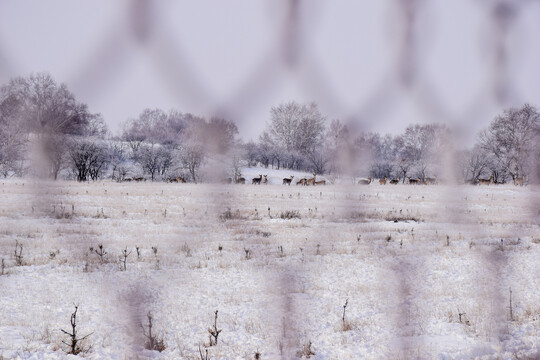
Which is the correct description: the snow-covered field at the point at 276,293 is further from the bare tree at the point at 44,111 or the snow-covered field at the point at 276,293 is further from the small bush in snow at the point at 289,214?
the small bush in snow at the point at 289,214

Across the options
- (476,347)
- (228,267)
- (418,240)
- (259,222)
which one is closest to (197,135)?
(476,347)

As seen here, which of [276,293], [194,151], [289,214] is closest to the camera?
[194,151]

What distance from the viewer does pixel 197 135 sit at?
120cm

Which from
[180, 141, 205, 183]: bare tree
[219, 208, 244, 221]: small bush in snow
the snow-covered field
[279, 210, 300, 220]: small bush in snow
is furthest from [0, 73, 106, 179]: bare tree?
[279, 210, 300, 220]: small bush in snow

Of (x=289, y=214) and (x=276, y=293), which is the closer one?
Result: (x=276, y=293)

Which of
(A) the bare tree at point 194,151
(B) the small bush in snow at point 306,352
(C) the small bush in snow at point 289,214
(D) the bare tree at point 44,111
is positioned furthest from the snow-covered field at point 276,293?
(C) the small bush in snow at point 289,214

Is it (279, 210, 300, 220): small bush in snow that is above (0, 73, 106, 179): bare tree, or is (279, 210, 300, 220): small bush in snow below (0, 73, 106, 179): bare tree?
below

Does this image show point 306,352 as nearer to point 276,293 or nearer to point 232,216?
point 276,293

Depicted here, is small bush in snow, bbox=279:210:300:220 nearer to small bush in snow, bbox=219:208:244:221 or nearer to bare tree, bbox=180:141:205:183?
small bush in snow, bbox=219:208:244:221

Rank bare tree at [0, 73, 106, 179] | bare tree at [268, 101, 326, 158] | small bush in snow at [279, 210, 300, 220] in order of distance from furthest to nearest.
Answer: small bush in snow at [279, 210, 300, 220] → bare tree at [268, 101, 326, 158] → bare tree at [0, 73, 106, 179]

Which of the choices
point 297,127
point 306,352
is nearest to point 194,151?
point 297,127

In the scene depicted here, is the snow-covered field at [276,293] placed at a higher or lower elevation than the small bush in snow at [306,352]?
higher

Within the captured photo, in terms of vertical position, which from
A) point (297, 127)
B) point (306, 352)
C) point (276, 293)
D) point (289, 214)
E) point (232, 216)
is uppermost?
point (297, 127)

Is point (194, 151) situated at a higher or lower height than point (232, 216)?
higher
